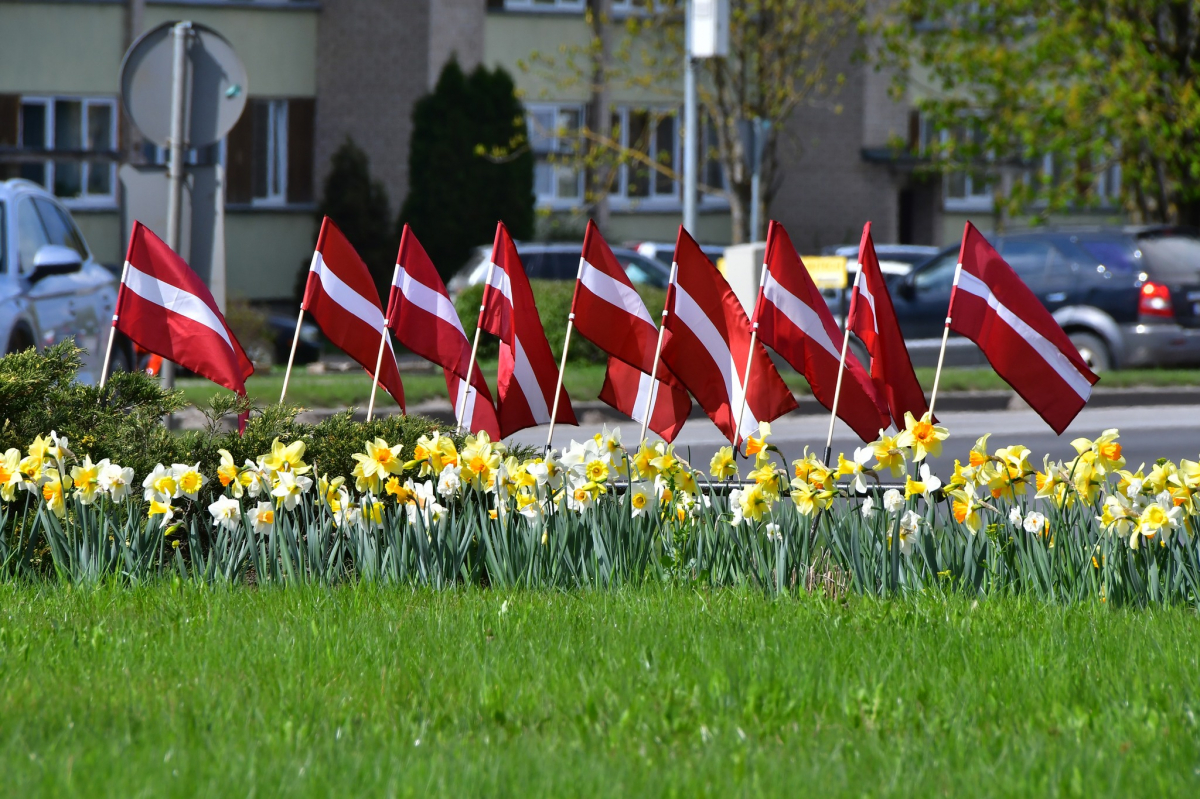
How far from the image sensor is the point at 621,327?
6316 mm

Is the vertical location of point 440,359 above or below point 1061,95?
below

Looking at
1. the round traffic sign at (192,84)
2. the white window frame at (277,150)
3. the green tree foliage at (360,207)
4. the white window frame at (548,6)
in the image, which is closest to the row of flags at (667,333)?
the round traffic sign at (192,84)

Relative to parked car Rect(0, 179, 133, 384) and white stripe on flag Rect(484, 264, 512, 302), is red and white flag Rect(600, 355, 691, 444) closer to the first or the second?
white stripe on flag Rect(484, 264, 512, 302)

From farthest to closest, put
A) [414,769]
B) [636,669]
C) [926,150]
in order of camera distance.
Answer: [926,150] → [636,669] → [414,769]

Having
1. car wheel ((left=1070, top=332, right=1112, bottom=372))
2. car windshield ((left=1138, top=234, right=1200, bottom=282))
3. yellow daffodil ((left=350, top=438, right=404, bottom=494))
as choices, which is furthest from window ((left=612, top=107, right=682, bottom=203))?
yellow daffodil ((left=350, top=438, right=404, bottom=494))

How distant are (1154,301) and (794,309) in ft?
35.1

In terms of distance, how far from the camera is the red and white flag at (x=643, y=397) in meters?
6.44

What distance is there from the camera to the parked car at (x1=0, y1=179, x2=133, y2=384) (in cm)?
1004

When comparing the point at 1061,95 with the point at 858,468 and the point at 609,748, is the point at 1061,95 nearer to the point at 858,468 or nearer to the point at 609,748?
the point at 858,468

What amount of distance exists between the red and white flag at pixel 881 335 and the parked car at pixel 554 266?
473 inches

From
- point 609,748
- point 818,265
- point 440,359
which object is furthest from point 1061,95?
point 609,748

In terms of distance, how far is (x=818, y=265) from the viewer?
15.5 m

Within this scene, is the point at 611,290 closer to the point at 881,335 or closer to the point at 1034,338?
the point at 881,335

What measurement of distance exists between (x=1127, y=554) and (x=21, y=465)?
374cm
